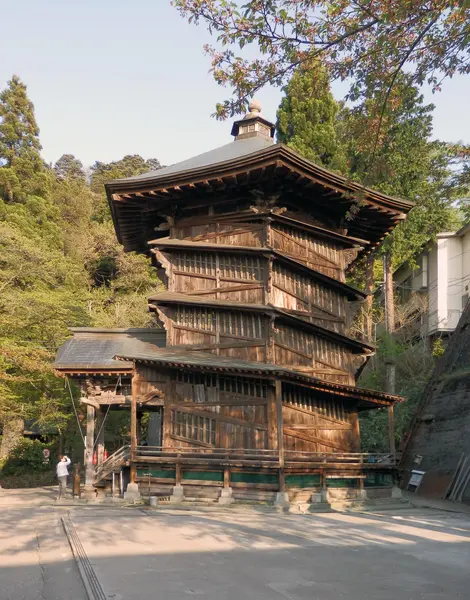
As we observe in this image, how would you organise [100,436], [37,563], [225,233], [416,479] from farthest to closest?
[416,479] → [100,436] → [225,233] → [37,563]

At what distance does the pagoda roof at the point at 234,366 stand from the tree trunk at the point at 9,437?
661 inches

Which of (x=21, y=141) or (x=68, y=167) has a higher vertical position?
(x=68, y=167)

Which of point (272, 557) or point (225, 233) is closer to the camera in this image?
point (272, 557)

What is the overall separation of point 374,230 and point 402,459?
393 inches

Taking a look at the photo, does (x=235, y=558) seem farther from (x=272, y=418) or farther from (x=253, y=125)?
(x=253, y=125)

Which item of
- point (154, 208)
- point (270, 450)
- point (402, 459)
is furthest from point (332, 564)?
point (402, 459)

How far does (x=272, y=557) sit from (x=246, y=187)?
12.4 m

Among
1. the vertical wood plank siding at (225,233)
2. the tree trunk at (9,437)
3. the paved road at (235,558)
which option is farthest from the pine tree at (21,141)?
the paved road at (235,558)

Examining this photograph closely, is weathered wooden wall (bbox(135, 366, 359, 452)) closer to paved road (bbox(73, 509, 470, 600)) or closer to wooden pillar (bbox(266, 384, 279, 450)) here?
wooden pillar (bbox(266, 384, 279, 450))

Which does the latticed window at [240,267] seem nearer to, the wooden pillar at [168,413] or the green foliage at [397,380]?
the wooden pillar at [168,413]

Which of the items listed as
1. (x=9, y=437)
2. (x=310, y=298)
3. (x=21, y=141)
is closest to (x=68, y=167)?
(x=21, y=141)

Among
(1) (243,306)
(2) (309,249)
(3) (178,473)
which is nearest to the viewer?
(3) (178,473)

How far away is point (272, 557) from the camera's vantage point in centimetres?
834

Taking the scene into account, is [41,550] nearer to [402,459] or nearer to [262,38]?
[262,38]
